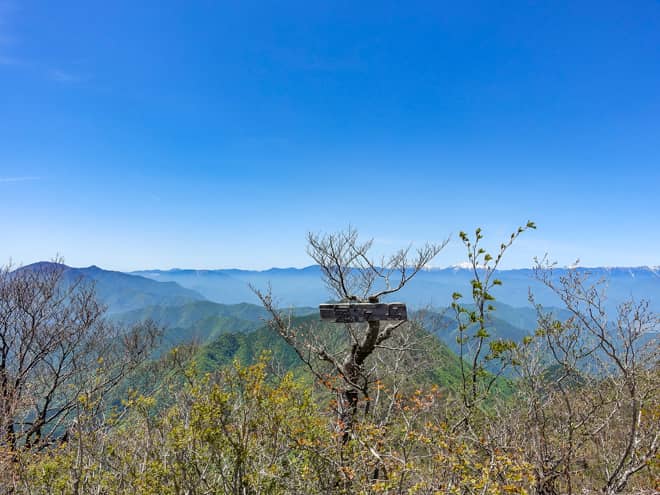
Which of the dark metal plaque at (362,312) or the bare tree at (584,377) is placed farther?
the dark metal plaque at (362,312)

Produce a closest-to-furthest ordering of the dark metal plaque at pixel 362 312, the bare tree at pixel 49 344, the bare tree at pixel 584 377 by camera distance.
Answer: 1. the bare tree at pixel 584 377
2. the dark metal plaque at pixel 362 312
3. the bare tree at pixel 49 344

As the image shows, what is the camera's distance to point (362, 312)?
6.04m

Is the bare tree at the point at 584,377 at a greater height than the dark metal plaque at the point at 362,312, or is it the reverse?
the dark metal plaque at the point at 362,312

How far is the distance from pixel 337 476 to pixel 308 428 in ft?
2.77

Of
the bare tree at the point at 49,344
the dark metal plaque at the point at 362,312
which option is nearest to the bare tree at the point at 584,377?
the dark metal plaque at the point at 362,312

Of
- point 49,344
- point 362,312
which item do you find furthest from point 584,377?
point 49,344

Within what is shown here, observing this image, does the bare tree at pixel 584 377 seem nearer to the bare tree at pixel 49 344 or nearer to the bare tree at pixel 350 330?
the bare tree at pixel 350 330

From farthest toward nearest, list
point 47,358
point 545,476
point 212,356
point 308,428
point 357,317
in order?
point 212,356 < point 47,358 < point 357,317 < point 308,428 < point 545,476

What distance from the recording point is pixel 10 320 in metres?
13.8

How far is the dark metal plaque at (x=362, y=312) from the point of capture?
19.1ft

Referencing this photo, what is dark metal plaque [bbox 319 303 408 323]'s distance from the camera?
5832mm

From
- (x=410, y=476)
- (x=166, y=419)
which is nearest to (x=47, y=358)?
(x=166, y=419)

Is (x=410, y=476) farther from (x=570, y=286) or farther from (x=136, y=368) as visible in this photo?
(x=136, y=368)

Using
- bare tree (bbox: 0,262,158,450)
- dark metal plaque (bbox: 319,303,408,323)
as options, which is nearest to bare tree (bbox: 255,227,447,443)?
dark metal plaque (bbox: 319,303,408,323)
